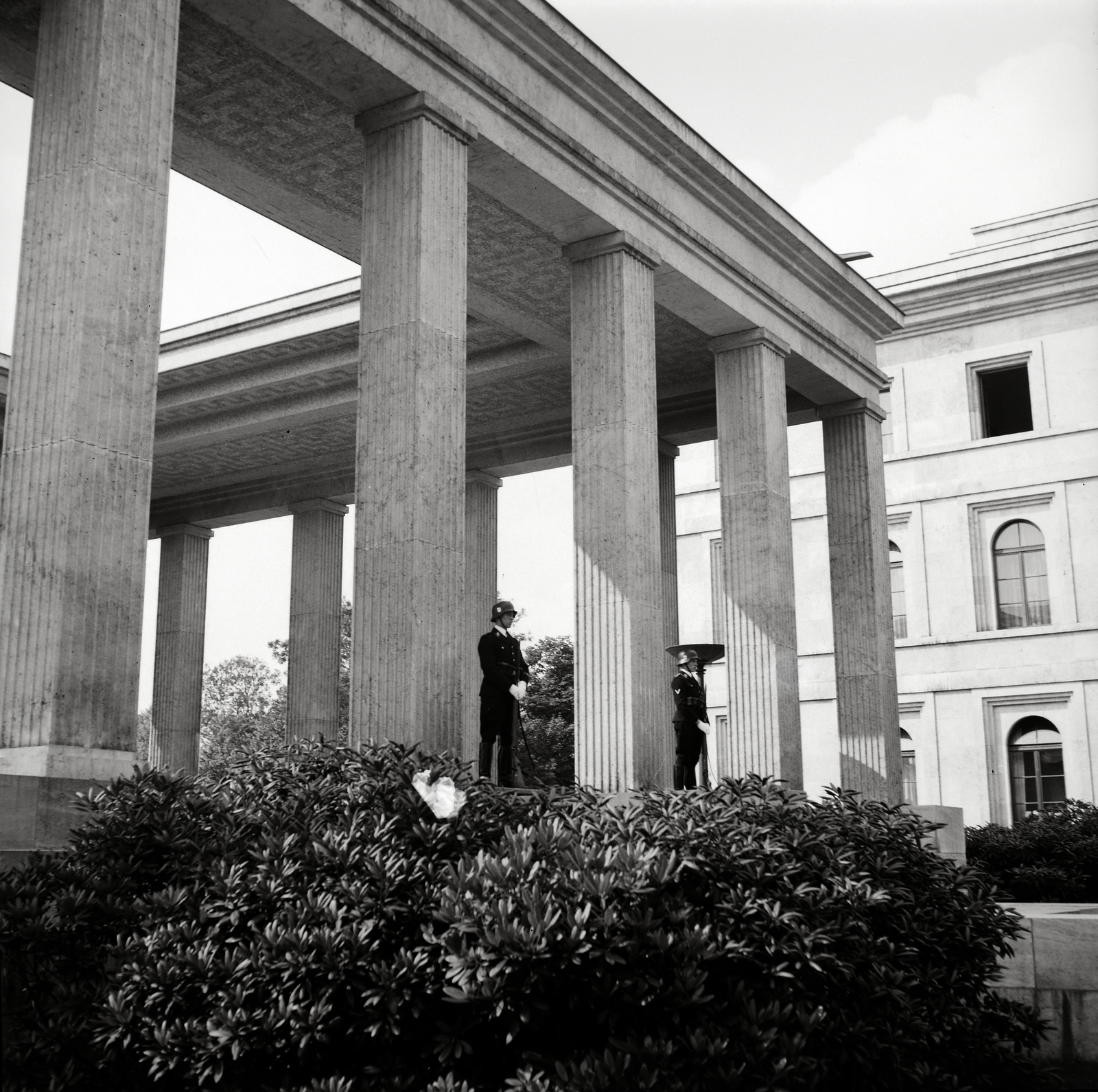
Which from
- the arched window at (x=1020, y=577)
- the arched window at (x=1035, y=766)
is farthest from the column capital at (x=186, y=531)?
the arched window at (x=1035, y=766)

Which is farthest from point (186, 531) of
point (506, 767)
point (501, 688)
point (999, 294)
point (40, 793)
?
point (40, 793)

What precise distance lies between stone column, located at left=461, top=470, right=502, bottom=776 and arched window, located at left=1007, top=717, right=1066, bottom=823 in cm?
1847

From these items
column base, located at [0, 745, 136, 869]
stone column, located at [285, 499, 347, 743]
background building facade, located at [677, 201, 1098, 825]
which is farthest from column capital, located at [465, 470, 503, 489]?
column base, located at [0, 745, 136, 869]

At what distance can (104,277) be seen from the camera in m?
11.4

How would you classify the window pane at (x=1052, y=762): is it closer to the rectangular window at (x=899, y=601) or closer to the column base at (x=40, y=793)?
the rectangular window at (x=899, y=601)

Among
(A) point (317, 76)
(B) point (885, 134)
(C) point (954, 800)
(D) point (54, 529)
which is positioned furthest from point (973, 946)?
(B) point (885, 134)

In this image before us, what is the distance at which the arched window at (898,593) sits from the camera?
41.9 metres

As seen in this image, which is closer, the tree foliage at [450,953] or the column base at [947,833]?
the tree foliage at [450,953]

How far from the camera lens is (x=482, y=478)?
29.9 metres

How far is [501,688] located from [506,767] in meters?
1.16

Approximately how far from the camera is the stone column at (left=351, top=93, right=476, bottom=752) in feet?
46.4

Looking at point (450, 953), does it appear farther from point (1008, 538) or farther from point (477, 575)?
point (1008, 538)

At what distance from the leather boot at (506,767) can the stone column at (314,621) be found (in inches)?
534

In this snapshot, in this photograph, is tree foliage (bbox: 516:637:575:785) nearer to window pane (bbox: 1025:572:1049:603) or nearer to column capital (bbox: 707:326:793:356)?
window pane (bbox: 1025:572:1049:603)
